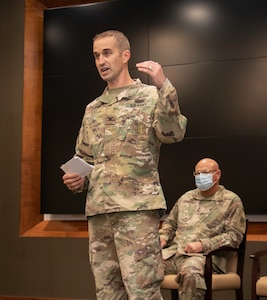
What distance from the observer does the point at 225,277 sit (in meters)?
3.81

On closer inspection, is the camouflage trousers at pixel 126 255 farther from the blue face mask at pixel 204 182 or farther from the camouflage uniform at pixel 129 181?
the blue face mask at pixel 204 182

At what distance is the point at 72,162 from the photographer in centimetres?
240

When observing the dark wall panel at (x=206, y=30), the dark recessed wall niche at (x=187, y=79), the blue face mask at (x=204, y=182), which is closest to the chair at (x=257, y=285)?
the blue face mask at (x=204, y=182)

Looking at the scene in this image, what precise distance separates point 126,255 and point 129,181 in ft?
0.98

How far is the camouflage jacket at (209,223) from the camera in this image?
3.88 metres

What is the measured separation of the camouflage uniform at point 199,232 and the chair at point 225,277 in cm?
5

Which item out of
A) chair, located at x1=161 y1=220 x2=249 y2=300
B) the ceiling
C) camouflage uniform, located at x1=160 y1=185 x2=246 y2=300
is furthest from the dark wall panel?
chair, located at x1=161 y1=220 x2=249 y2=300

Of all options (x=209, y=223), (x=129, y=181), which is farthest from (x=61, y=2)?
(x=129, y=181)

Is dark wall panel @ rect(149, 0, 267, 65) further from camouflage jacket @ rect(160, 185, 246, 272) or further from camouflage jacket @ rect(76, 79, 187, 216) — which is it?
camouflage jacket @ rect(76, 79, 187, 216)

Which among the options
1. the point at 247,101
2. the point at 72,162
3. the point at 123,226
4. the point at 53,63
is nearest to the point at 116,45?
the point at 72,162

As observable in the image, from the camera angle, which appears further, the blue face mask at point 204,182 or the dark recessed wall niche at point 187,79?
the dark recessed wall niche at point 187,79

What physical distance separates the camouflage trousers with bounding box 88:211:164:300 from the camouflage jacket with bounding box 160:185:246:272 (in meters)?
1.58

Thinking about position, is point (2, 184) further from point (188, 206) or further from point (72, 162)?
point (72, 162)

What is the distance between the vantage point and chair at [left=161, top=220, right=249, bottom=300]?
3.69 metres
